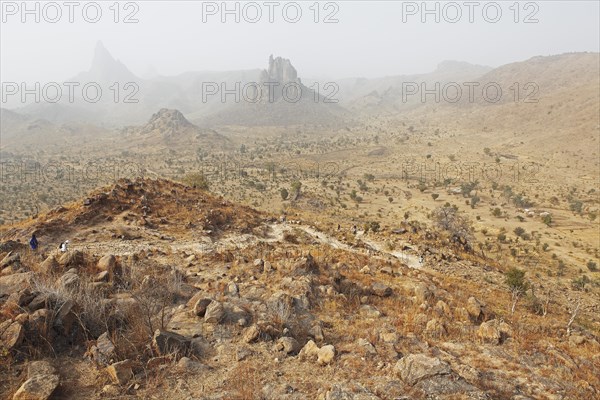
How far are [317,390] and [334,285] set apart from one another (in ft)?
13.8

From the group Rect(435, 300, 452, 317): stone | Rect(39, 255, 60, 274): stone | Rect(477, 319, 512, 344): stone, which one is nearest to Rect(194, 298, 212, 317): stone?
Rect(39, 255, 60, 274): stone

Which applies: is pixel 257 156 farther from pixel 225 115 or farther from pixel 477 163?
pixel 225 115

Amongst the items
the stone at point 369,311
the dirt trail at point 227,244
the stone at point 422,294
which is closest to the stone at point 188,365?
the stone at point 369,311

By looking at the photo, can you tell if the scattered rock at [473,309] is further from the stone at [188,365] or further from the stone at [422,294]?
the stone at [188,365]

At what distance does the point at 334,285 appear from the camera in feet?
29.5

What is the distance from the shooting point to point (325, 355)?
555 cm

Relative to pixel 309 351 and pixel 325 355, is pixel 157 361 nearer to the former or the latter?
pixel 309 351

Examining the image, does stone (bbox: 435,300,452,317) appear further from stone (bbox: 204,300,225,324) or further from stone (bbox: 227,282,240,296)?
stone (bbox: 204,300,225,324)

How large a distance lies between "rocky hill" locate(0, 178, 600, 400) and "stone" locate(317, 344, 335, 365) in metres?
0.02

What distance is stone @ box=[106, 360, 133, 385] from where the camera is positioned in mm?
4664

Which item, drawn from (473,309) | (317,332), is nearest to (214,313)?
(317,332)

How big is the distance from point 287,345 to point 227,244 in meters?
8.61

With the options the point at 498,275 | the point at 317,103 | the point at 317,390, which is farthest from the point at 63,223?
the point at 317,103

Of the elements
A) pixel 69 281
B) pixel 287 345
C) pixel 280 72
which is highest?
pixel 280 72
